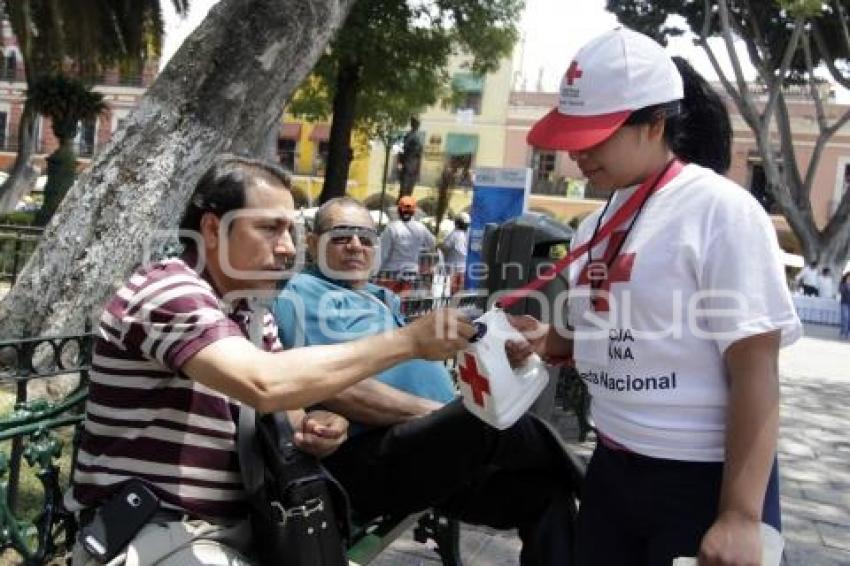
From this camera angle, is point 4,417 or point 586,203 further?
point 586,203

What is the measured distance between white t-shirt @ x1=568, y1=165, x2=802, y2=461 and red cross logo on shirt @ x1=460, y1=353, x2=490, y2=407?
27 centimetres

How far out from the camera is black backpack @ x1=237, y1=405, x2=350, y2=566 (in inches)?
74.8

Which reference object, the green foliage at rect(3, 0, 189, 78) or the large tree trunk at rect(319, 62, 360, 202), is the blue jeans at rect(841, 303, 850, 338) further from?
the green foliage at rect(3, 0, 189, 78)

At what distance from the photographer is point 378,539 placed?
2.59 metres

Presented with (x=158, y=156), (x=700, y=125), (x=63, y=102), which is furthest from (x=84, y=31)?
(x=700, y=125)

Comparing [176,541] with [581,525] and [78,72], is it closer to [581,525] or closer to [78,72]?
[581,525]

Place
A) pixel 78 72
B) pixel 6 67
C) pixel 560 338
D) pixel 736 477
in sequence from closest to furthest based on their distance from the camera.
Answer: pixel 736 477 < pixel 560 338 < pixel 78 72 < pixel 6 67

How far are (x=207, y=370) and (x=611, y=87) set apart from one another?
3.09ft

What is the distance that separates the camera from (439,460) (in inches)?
92.9

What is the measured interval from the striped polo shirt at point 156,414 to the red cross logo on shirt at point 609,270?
73cm

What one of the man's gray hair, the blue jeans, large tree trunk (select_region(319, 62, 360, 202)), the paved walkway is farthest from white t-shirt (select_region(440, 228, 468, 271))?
the blue jeans

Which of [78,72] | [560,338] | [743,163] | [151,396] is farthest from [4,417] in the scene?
[743,163]

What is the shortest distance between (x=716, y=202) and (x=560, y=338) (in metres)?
0.62

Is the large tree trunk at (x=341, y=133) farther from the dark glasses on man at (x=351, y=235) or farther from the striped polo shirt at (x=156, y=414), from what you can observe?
the striped polo shirt at (x=156, y=414)
